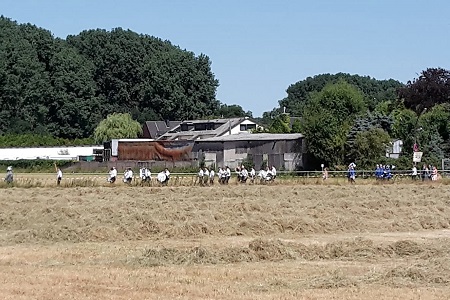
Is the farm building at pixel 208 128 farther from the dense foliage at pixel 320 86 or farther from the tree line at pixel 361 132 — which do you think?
the dense foliage at pixel 320 86

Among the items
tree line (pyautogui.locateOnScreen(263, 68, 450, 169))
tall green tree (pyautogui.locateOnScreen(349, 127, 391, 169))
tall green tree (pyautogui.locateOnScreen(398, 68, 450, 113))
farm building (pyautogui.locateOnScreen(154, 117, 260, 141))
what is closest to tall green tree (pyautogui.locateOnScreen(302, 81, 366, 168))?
tree line (pyautogui.locateOnScreen(263, 68, 450, 169))

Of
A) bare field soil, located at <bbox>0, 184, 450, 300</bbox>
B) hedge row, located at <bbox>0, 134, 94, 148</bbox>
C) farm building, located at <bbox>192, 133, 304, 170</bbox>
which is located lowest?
bare field soil, located at <bbox>0, 184, 450, 300</bbox>

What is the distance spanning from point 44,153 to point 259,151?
36295 mm

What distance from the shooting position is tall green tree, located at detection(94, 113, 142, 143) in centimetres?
10594

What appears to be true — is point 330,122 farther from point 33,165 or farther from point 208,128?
point 208,128

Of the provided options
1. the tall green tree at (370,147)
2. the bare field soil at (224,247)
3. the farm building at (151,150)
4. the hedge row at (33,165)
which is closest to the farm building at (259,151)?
the farm building at (151,150)

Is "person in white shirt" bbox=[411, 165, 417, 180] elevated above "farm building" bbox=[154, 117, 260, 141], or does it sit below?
below

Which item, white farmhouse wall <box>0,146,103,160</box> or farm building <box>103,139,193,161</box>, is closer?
farm building <box>103,139,193,161</box>

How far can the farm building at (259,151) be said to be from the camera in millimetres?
69188

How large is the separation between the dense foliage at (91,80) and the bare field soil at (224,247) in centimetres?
7836

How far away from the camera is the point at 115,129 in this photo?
107 meters

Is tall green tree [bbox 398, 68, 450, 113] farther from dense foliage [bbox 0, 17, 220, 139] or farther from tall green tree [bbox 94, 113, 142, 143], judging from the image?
dense foliage [bbox 0, 17, 220, 139]

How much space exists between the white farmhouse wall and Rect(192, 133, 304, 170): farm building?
27.6 metres

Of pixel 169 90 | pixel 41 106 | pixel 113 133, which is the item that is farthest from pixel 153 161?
pixel 169 90
